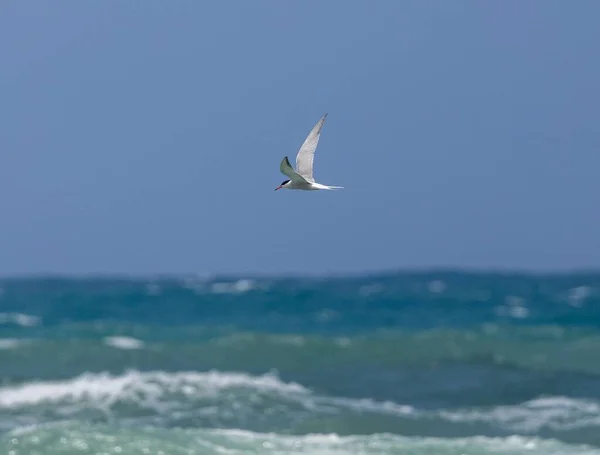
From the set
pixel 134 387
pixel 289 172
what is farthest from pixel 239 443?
pixel 134 387

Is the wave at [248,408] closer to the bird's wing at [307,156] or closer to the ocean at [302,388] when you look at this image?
the ocean at [302,388]

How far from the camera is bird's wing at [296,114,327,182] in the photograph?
494 inches

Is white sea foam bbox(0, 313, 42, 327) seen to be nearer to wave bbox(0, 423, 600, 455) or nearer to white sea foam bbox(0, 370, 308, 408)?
white sea foam bbox(0, 370, 308, 408)

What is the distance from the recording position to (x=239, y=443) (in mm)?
12656

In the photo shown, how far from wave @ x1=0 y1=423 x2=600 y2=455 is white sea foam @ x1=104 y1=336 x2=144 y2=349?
32.4 ft

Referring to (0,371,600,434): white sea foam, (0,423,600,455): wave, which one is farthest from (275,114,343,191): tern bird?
(0,371,600,434): white sea foam

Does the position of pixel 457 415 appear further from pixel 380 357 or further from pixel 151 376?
pixel 380 357

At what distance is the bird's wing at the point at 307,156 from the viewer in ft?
41.1

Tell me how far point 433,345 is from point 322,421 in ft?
28.2

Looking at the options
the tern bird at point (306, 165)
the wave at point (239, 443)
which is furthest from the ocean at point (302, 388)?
the tern bird at point (306, 165)

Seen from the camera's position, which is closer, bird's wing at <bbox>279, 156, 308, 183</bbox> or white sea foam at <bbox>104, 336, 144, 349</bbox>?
bird's wing at <bbox>279, 156, 308, 183</bbox>

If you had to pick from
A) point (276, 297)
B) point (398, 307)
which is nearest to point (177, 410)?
point (398, 307)

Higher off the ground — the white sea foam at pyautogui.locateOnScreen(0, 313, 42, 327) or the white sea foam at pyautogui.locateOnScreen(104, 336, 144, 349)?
the white sea foam at pyautogui.locateOnScreen(0, 313, 42, 327)

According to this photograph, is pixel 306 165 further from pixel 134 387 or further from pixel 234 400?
pixel 134 387
